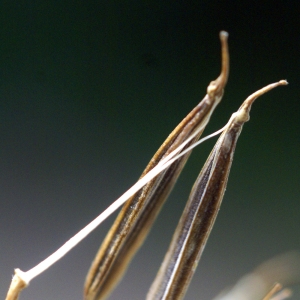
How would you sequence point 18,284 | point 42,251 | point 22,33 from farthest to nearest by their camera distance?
point 42,251 < point 22,33 < point 18,284

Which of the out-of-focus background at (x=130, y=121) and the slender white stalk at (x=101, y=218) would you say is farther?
the out-of-focus background at (x=130, y=121)

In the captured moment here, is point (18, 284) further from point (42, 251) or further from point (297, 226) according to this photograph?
point (297, 226)

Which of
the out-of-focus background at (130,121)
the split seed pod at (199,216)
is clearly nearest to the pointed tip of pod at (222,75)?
the split seed pod at (199,216)

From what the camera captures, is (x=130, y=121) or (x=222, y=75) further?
(x=130, y=121)

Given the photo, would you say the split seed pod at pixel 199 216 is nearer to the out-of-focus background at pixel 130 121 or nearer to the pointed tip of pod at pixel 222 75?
the pointed tip of pod at pixel 222 75

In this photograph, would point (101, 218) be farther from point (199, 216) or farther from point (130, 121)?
point (130, 121)

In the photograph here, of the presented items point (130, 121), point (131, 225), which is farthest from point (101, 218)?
point (130, 121)

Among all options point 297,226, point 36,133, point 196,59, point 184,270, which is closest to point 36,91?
point 36,133

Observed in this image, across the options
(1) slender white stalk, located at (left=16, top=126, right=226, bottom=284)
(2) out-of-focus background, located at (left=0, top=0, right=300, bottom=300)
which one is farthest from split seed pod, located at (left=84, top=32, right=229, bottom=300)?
(2) out-of-focus background, located at (left=0, top=0, right=300, bottom=300)
